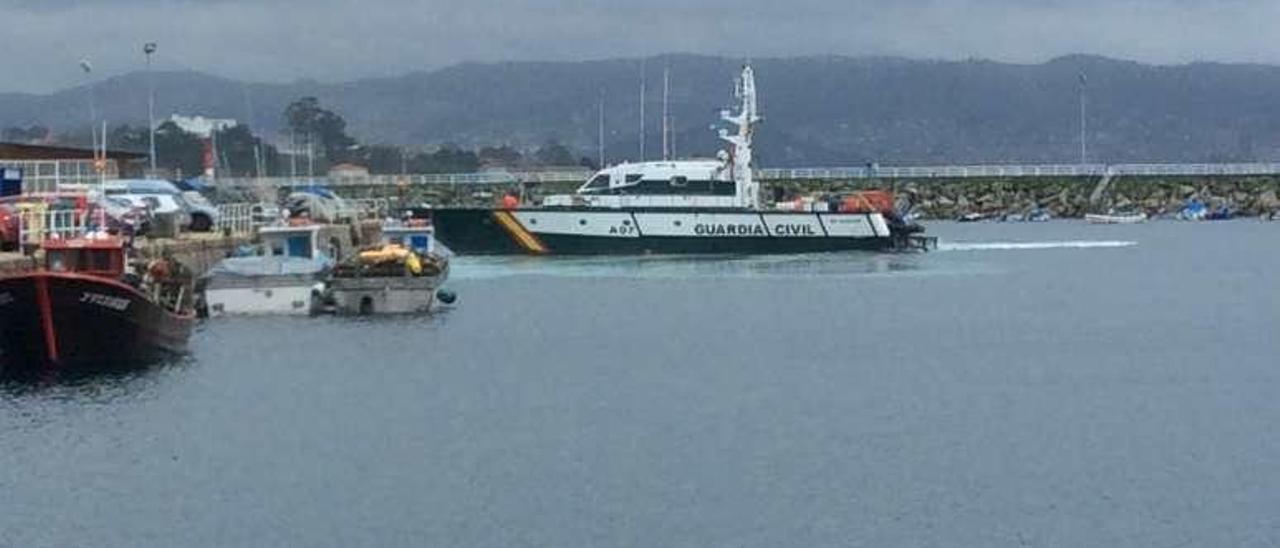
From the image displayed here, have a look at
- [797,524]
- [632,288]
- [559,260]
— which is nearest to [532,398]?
[797,524]

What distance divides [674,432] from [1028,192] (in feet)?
438

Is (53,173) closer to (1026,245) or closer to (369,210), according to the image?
(369,210)

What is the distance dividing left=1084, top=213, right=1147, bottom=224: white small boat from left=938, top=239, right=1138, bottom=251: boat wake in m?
33.0

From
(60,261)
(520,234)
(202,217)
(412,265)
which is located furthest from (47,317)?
(520,234)

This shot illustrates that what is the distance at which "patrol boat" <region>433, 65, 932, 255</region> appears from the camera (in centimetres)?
9938

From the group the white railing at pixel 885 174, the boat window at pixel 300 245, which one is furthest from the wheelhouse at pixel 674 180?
the white railing at pixel 885 174

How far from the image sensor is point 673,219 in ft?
326

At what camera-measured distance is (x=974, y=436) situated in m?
42.7

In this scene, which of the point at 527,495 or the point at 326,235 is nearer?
the point at 527,495

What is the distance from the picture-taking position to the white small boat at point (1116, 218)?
15888cm

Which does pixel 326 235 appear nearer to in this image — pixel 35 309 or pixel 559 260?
pixel 559 260

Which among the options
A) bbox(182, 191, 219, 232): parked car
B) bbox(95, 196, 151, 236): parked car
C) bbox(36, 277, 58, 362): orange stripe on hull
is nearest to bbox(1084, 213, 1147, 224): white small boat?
bbox(182, 191, 219, 232): parked car

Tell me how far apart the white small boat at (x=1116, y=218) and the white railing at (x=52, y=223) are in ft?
334

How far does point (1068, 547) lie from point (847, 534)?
2.71 m
